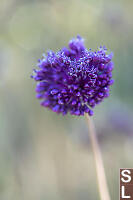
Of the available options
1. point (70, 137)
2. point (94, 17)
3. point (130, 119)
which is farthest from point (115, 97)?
point (94, 17)

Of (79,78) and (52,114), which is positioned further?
(52,114)

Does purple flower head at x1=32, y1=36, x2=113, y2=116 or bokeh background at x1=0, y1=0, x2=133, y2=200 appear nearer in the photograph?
purple flower head at x1=32, y1=36, x2=113, y2=116

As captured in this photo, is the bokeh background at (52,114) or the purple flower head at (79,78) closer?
the purple flower head at (79,78)

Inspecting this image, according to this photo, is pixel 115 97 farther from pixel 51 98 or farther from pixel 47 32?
pixel 51 98
